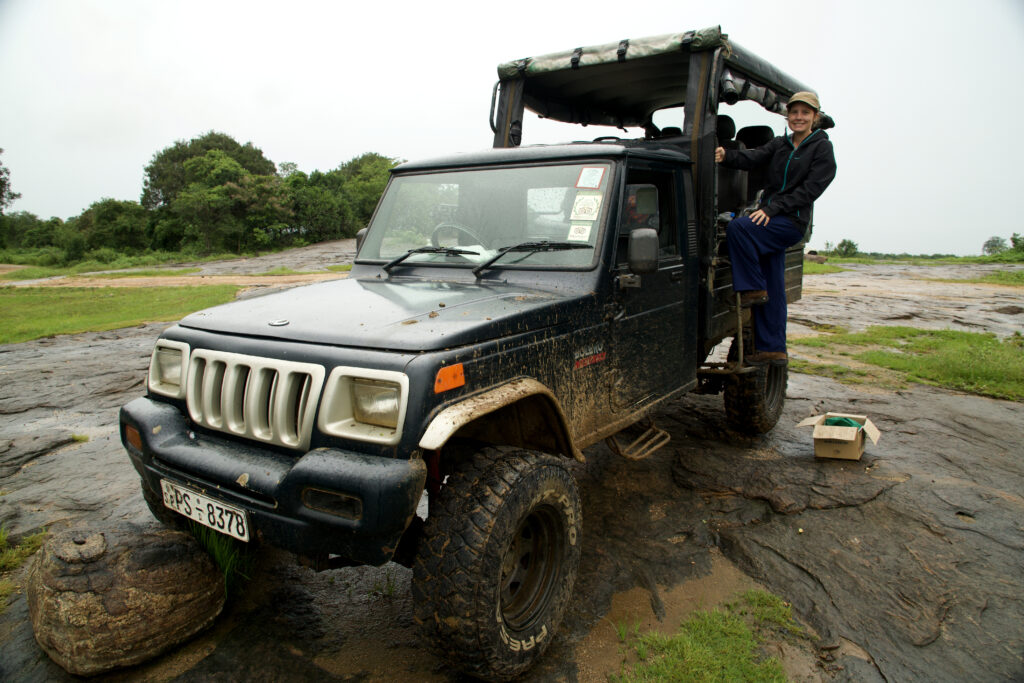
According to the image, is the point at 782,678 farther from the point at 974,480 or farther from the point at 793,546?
the point at 974,480

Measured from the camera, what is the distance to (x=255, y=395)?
238 cm

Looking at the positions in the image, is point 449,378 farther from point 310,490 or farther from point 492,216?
point 492,216

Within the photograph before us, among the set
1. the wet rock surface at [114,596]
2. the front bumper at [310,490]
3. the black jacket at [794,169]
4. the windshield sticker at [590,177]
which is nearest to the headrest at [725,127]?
the black jacket at [794,169]

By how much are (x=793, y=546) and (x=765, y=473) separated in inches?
34.6

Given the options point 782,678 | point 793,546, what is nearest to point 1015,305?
point 793,546

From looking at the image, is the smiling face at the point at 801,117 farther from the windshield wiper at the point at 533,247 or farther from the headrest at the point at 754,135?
the windshield wiper at the point at 533,247

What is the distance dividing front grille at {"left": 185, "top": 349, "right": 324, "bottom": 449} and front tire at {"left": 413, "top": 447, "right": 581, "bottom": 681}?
597 mm

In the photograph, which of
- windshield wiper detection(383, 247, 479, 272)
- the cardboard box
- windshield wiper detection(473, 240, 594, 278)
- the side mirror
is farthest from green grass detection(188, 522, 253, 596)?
the cardboard box

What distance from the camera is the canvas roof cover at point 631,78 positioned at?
4133mm

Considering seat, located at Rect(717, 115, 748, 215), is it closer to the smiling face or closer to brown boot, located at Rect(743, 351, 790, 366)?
the smiling face

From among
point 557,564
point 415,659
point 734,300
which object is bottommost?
point 415,659

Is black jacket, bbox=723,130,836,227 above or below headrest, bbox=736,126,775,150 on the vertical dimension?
below

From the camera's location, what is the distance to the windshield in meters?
3.20

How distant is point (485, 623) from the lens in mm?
2213
